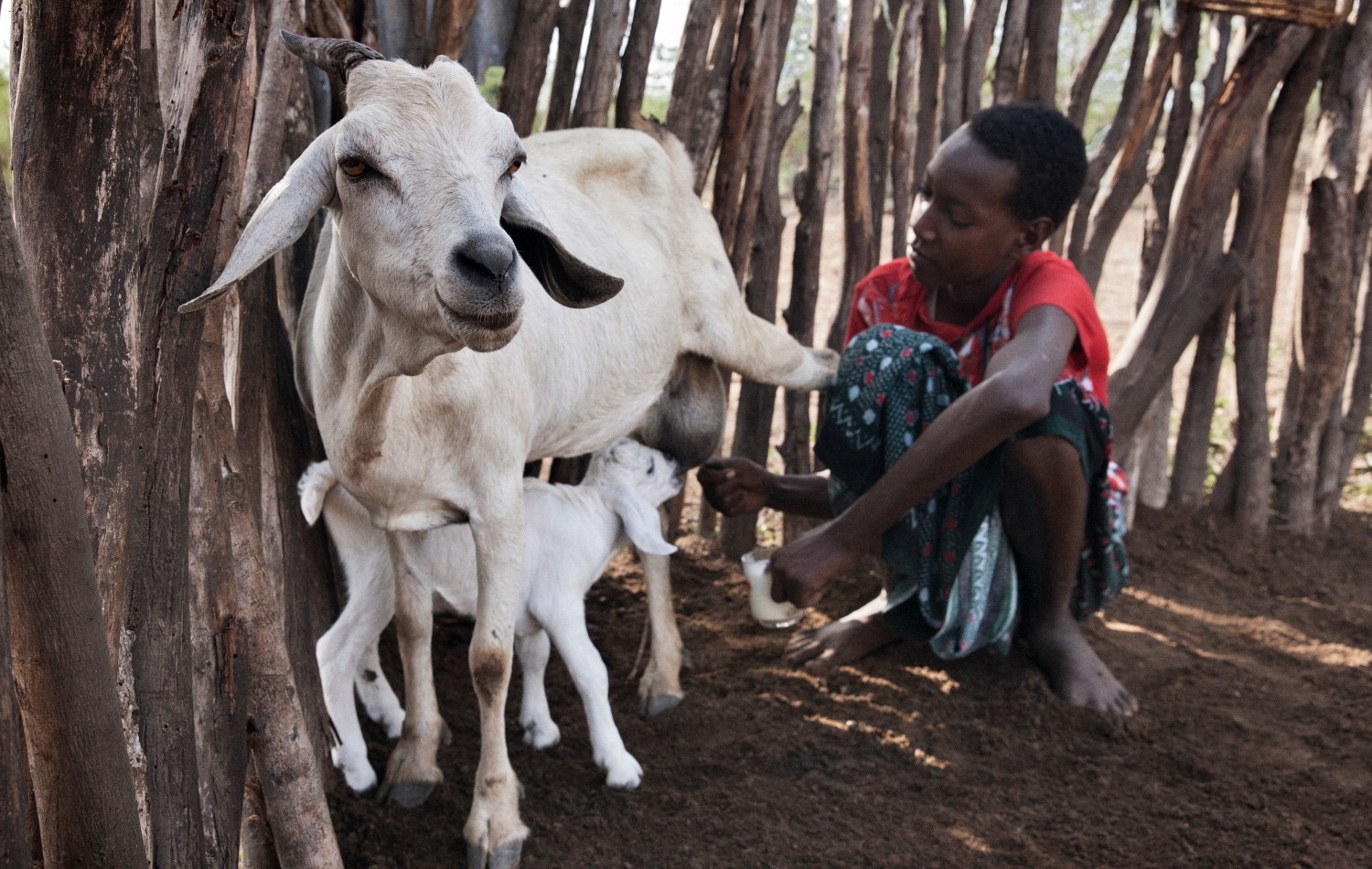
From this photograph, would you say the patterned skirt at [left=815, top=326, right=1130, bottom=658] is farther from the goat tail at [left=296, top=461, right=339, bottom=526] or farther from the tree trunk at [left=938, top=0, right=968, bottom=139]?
the goat tail at [left=296, top=461, right=339, bottom=526]

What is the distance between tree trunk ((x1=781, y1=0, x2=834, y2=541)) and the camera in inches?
165

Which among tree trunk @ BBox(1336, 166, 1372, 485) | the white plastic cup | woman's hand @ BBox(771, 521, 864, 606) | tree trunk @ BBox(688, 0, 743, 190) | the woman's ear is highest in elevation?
tree trunk @ BBox(688, 0, 743, 190)

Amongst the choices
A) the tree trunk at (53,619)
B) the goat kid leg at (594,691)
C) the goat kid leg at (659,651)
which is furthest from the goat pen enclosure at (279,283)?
the goat kid leg at (659,651)

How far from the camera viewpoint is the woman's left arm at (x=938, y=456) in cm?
312

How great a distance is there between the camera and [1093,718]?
3.42 meters

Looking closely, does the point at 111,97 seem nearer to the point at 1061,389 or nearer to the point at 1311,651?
the point at 1061,389

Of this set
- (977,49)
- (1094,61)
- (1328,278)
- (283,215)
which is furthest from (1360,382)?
(283,215)

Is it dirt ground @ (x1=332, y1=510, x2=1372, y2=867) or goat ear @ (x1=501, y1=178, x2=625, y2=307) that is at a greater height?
goat ear @ (x1=501, y1=178, x2=625, y2=307)

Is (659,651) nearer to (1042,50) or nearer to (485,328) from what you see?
(485,328)

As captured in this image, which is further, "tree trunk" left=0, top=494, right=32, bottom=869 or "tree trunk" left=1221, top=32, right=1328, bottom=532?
"tree trunk" left=1221, top=32, right=1328, bottom=532

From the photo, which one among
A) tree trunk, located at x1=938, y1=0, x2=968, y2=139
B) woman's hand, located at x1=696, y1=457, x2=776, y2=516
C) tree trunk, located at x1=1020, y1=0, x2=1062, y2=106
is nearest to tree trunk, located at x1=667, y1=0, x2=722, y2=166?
woman's hand, located at x1=696, y1=457, x2=776, y2=516

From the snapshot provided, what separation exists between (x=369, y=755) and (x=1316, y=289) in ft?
13.1

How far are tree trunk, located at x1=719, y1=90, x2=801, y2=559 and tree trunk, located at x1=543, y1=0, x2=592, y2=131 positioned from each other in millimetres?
715

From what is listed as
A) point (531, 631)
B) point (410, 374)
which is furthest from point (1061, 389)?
point (410, 374)
